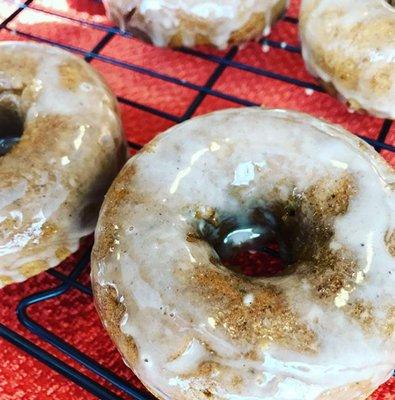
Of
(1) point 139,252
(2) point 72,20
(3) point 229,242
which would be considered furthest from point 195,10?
(1) point 139,252

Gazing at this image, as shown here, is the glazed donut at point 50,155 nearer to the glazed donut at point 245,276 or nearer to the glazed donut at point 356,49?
the glazed donut at point 245,276

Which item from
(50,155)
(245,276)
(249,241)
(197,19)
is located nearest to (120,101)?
(197,19)

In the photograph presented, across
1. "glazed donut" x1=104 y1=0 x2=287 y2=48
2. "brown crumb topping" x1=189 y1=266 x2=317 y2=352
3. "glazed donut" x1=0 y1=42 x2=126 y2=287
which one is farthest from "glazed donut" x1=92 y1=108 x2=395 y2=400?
"glazed donut" x1=104 y1=0 x2=287 y2=48

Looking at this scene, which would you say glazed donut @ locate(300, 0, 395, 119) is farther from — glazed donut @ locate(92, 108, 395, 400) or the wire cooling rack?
glazed donut @ locate(92, 108, 395, 400)

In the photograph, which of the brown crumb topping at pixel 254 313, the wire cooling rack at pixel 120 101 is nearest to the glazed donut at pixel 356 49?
the wire cooling rack at pixel 120 101

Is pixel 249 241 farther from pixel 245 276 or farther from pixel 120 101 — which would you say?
pixel 120 101

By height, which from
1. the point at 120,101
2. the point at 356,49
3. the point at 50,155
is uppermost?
the point at 356,49
